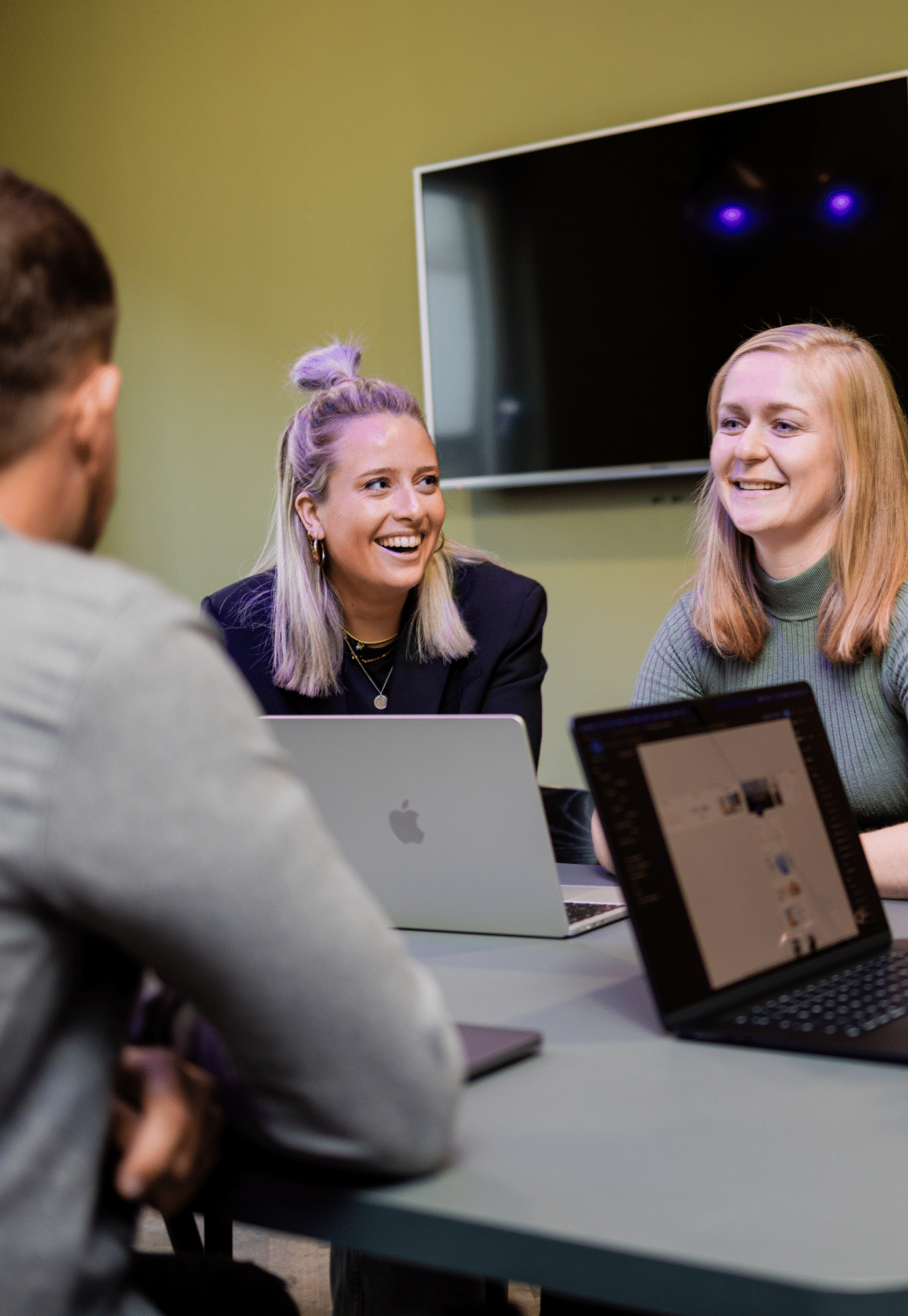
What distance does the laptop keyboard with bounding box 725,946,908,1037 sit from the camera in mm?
943

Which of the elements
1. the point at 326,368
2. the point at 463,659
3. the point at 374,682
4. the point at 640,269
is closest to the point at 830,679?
the point at 463,659

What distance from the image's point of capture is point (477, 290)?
3174mm

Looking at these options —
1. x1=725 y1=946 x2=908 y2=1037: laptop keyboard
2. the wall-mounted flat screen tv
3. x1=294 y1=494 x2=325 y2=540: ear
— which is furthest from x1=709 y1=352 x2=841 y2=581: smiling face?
the wall-mounted flat screen tv

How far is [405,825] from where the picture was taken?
1.31m

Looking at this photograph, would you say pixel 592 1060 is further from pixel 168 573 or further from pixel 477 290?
pixel 168 573

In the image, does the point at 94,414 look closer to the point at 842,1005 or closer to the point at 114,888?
the point at 114,888

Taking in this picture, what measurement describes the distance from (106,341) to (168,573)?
3.16 metres

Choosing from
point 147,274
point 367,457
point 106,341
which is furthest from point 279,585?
point 147,274

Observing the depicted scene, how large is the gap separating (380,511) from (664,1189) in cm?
158

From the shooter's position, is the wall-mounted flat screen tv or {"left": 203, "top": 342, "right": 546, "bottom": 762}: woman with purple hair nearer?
{"left": 203, "top": 342, "right": 546, "bottom": 762}: woman with purple hair

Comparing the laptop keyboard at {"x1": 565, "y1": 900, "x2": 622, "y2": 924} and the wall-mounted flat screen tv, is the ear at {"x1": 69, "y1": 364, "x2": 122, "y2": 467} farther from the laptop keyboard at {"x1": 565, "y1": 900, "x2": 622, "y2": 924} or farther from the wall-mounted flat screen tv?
the wall-mounted flat screen tv

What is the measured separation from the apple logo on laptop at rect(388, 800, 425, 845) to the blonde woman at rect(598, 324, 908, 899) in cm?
60

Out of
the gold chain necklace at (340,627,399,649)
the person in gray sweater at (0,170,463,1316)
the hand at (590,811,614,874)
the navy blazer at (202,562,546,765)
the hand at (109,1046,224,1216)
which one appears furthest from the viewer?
the gold chain necklace at (340,627,399,649)

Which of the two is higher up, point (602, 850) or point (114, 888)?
point (114, 888)
